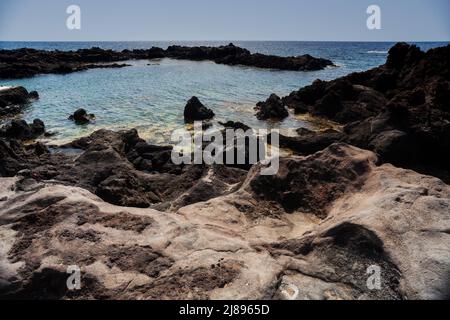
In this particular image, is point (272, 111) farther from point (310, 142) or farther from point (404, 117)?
point (404, 117)

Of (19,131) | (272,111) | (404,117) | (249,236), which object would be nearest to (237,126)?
(272,111)

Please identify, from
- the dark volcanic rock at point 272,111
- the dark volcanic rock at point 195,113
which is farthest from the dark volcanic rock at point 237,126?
the dark volcanic rock at point 272,111

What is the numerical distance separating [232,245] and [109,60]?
79.1 m

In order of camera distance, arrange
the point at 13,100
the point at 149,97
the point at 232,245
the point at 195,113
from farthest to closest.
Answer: the point at 149,97 → the point at 13,100 → the point at 195,113 → the point at 232,245

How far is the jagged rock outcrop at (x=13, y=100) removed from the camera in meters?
29.0

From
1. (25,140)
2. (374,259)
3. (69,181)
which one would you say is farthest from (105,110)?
(374,259)

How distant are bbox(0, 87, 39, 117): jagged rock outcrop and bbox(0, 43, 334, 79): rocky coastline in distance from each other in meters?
22.9

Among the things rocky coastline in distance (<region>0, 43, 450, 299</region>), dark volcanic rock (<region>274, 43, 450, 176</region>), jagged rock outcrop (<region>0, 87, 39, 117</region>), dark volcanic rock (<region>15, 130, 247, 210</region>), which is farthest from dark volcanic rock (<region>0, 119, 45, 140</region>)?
dark volcanic rock (<region>274, 43, 450, 176</region>)

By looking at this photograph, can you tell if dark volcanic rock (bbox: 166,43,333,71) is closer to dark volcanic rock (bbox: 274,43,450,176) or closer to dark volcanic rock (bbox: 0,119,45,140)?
dark volcanic rock (bbox: 274,43,450,176)

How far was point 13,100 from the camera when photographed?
31.8 meters

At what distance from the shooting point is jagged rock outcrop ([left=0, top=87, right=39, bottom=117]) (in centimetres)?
2897

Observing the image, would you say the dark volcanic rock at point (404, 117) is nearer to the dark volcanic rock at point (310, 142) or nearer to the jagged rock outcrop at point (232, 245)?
the dark volcanic rock at point (310, 142)

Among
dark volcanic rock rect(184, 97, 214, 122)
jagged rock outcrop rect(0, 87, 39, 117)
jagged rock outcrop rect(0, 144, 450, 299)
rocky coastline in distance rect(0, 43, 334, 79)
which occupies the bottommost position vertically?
jagged rock outcrop rect(0, 144, 450, 299)
